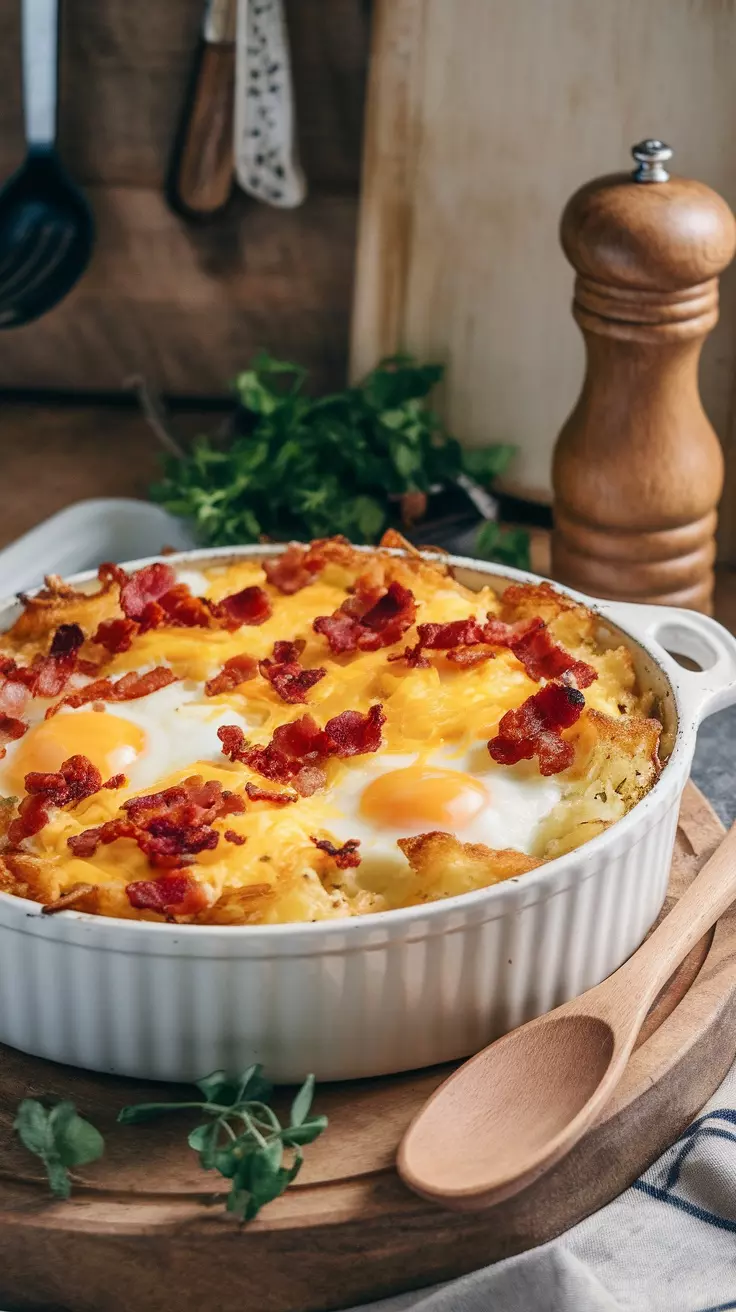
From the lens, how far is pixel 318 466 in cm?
323

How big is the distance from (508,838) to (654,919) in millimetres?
319

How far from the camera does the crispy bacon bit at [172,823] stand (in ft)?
6.02

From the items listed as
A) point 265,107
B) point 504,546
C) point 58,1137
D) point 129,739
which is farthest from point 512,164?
point 58,1137

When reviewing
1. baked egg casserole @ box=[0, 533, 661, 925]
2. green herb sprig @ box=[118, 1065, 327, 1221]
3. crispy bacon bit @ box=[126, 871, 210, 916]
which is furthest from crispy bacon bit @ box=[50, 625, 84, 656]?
green herb sprig @ box=[118, 1065, 327, 1221]

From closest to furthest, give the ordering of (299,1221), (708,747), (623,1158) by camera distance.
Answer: (299,1221)
(623,1158)
(708,747)

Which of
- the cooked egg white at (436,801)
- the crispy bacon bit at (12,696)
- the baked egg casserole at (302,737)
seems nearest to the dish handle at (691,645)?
the baked egg casserole at (302,737)

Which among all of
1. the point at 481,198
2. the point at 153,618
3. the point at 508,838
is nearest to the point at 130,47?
the point at 481,198

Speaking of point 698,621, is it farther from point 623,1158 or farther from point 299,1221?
point 299,1221

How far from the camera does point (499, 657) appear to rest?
2.28m

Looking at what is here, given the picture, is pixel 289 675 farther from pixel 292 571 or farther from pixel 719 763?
pixel 719 763

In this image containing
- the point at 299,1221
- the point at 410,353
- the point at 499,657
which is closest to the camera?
the point at 299,1221

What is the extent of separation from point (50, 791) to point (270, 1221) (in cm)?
61

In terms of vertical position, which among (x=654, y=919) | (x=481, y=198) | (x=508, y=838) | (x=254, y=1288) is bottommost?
(x=254, y=1288)

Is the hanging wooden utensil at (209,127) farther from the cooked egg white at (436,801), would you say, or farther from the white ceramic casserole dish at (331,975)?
the white ceramic casserole dish at (331,975)
